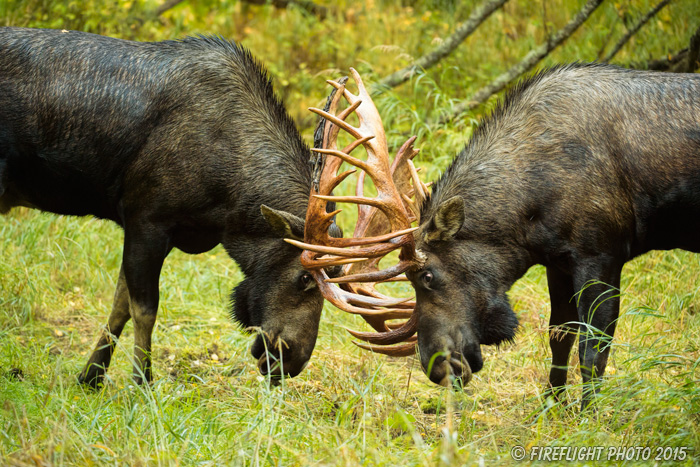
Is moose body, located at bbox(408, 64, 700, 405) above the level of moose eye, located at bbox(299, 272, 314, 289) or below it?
above

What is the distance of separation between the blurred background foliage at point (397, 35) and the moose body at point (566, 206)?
10.8 feet

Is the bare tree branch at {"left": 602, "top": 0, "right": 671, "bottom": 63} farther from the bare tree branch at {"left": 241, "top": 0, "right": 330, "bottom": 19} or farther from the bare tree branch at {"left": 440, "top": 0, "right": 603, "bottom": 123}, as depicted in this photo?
the bare tree branch at {"left": 241, "top": 0, "right": 330, "bottom": 19}

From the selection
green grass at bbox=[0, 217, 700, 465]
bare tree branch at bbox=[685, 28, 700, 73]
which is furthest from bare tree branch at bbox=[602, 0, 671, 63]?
green grass at bbox=[0, 217, 700, 465]

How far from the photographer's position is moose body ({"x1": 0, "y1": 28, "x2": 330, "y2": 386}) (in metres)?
5.09

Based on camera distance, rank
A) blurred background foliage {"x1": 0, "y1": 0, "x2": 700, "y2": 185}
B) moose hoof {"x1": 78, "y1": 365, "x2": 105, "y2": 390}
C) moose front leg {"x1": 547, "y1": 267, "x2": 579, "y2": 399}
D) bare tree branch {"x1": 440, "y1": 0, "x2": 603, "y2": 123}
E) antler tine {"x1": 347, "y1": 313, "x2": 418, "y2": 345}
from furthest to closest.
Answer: bare tree branch {"x1": 440, "y1": 0, "x2": 603, "y2": 123} < blurred background foliage {"x1": 0, "y1": 0, "x2": 700, "y2": 185} < moose hoof {"x1": 78, "y1": 365, "x2": 105, "y2": 390} < moose front leg {"x1": 547, "y1": 267, "x2": 579, "y2": 399} < antler tine {"x1": 347, "y1": 313, "x2": 418, "y2": 345}

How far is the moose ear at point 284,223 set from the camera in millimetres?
4715

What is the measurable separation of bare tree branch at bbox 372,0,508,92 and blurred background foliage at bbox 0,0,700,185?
8.1 inches

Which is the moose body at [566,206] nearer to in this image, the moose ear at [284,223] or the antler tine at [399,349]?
the antler tine at [399,349]

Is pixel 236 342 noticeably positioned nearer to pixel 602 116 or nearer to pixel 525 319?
pixel 525 319

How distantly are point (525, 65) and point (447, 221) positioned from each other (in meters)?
5.56

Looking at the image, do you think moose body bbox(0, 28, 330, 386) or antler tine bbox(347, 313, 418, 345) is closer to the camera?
antler tine bbox(347, 313, 418, 345)

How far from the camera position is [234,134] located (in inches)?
204

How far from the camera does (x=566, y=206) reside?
4.58m

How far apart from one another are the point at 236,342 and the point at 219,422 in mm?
1888
